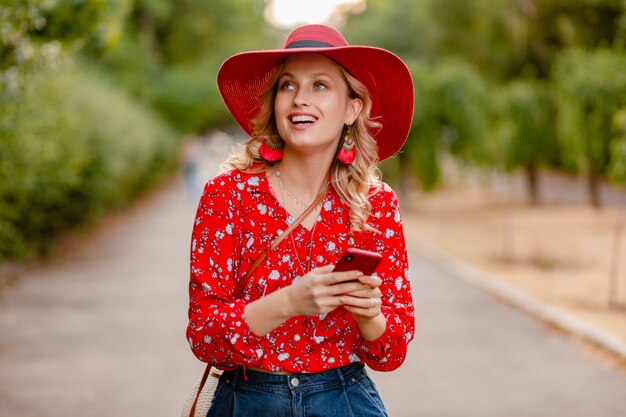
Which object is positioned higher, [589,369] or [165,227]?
[165,227]

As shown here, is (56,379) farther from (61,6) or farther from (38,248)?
(38,248)

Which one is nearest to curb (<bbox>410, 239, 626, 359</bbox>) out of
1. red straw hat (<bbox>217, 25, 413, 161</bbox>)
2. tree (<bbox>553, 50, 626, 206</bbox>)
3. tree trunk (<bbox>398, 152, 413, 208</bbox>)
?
tree (<bbox>553, 50, 626, 206</bbox>)

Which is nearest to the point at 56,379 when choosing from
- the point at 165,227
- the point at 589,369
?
the point at 589,369

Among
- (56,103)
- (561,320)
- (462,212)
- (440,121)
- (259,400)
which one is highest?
(440,121)

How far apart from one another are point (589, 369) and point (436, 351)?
1314 mm

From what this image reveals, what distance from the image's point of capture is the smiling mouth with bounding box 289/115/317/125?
7.61ft

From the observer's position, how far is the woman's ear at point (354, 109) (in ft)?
7.98

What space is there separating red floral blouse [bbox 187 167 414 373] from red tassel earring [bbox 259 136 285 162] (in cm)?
7

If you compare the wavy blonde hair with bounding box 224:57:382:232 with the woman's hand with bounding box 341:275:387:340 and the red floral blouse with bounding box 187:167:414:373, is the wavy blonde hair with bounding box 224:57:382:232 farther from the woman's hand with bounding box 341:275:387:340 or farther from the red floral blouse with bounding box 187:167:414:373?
the woman's hand with bounding box 341:275:387:340

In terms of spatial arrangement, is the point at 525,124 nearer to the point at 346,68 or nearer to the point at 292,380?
the point at 346,68

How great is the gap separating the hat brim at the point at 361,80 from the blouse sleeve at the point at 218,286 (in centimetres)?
33

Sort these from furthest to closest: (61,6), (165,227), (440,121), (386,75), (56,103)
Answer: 1. (440,121)
2. (165,227)
3. (56,103)
4. (61,6)
5. (386,75)

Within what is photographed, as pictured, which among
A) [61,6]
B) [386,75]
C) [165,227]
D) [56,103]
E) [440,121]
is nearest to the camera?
[386,75]

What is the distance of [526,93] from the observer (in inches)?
914
